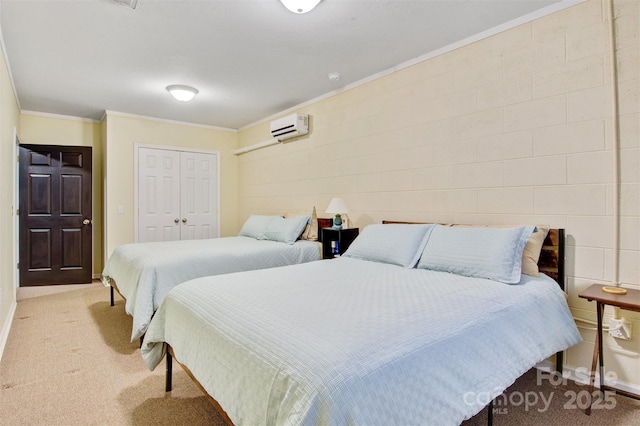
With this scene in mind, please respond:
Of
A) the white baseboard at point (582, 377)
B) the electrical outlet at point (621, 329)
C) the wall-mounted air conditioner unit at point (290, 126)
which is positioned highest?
the wall-mounted air conditioner unit at point (290, 126)

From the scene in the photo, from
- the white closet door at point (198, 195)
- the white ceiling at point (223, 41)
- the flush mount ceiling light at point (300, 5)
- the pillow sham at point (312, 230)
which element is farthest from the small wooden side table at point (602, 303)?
the white closet door at point (198, 195)

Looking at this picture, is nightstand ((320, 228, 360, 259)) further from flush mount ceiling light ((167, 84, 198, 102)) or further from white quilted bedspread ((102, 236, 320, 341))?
flush mount ceiling light ((167, 84, 198, 102))

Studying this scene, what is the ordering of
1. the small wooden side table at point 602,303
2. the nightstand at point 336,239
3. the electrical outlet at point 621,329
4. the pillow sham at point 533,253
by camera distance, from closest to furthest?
the small wooden side table at point 602,303
the electrical outlet at point 621,329
the pillow sham at point 533,253
the nightstand at point 336,239

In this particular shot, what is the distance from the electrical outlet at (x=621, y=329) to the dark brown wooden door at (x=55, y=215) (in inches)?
228

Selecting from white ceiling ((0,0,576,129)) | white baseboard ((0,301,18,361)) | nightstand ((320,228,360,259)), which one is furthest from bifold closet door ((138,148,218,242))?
nightstand ((320,228,360,259))

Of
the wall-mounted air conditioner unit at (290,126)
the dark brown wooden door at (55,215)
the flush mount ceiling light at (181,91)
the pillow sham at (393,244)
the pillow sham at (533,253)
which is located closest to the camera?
the pillow sham at (533,253)

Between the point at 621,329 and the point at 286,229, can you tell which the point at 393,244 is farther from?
the point at 286,229

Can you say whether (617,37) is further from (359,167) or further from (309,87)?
(309,87)

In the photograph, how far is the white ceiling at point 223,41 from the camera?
2.34m

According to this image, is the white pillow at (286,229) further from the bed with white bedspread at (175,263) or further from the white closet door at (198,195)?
the white closet door at (198,195)

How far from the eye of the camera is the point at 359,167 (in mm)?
3668

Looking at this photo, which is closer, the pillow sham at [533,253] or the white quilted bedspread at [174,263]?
the pillow sham at [533,253]

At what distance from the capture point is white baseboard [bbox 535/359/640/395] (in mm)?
2027

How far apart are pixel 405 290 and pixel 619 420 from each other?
4.25 feet
